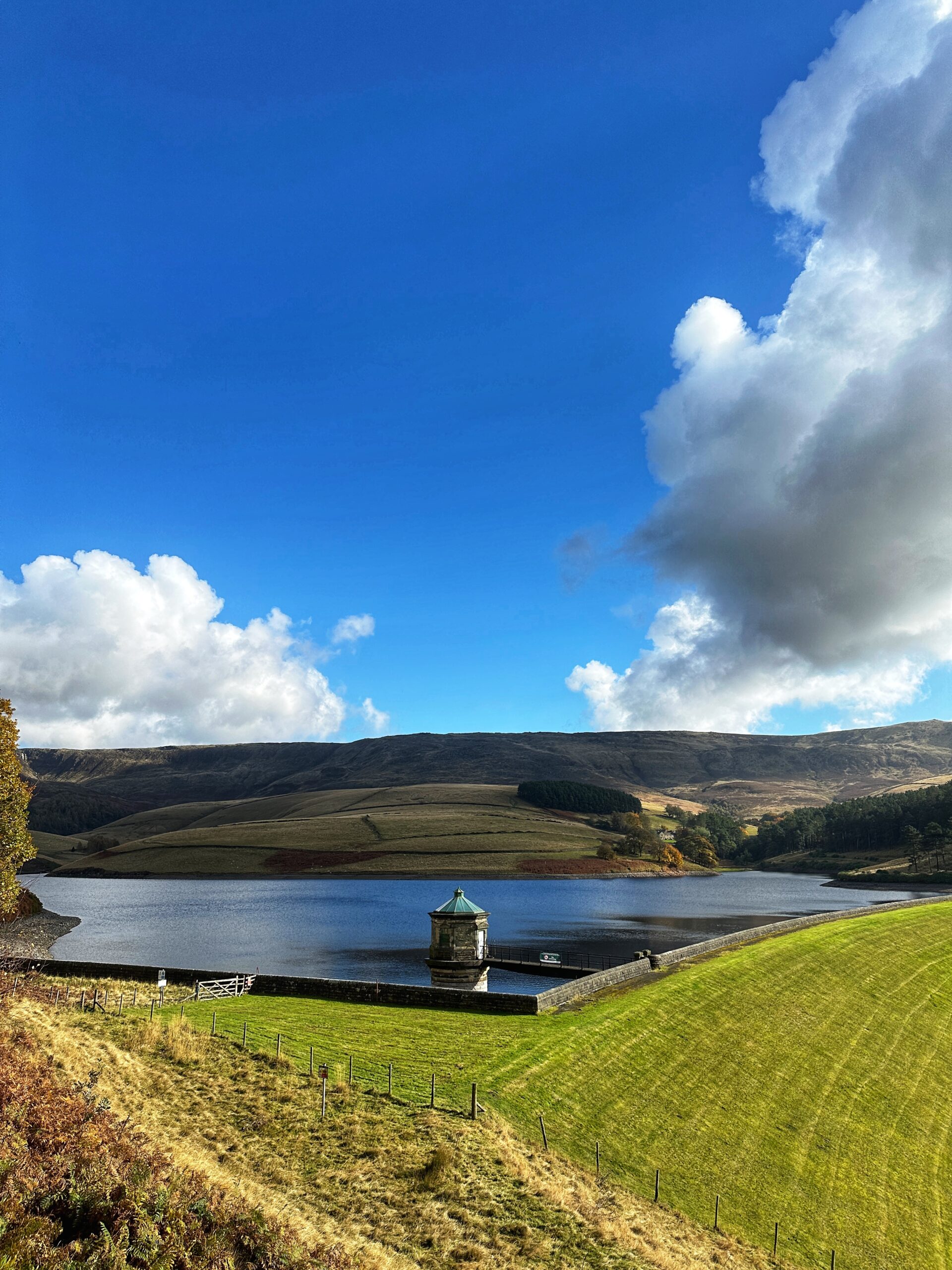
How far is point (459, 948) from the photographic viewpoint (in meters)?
37.8

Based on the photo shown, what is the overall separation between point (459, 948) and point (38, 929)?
57.9 metres

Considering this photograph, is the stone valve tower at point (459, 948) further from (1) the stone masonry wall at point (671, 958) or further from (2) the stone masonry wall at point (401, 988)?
(1) the stone masonry wall at point (671, 958)

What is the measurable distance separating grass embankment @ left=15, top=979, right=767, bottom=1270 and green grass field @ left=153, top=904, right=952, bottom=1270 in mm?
1804

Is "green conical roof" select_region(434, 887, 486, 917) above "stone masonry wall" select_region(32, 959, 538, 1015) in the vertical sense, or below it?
above

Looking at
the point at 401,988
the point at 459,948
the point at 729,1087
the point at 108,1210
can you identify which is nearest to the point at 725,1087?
the point at 729,1087

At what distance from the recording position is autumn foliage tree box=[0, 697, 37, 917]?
46312 millimetres

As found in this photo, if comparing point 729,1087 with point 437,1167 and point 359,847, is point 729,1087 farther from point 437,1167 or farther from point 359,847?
point 359,847

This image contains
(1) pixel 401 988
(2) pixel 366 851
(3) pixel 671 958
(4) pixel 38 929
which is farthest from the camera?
(2) pixel 366 851

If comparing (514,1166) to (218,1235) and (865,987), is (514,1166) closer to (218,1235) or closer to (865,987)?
(218,1235)

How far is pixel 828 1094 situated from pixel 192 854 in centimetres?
15026

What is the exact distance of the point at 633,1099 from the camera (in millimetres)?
25469

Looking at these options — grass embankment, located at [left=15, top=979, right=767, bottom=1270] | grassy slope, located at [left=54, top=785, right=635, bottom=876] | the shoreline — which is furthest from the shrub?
grassy slope, located at [left=54, top=785, right=635, bottom=876]

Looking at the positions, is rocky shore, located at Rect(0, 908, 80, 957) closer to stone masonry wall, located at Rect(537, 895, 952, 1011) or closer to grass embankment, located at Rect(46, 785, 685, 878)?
stone masonry wall, located at Rect(537, 895, 952, 1011)

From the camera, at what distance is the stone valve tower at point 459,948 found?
1474 inches
